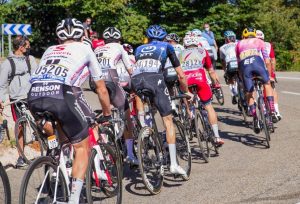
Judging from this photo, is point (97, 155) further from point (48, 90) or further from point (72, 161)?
point (48, 90)

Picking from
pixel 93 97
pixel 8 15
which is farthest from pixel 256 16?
pixel 93 97

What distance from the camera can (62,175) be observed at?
5.29 m

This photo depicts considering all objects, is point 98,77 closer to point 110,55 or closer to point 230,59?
point 110,55

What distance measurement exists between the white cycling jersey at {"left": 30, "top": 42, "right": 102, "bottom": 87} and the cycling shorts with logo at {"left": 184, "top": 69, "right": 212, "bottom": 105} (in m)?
3.79

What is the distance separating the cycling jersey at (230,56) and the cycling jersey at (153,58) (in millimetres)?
5684

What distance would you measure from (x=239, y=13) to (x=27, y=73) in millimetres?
38600

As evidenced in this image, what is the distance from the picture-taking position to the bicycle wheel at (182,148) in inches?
300

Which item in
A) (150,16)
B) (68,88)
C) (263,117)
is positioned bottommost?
(263,117)

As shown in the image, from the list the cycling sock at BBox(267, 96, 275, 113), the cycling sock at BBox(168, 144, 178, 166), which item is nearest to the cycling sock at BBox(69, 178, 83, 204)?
the cycling sock at BBox(168, 144, 178, 166)

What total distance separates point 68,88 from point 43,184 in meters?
0.95

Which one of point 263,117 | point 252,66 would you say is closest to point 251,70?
point 252,66

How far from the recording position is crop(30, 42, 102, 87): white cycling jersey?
5227mm

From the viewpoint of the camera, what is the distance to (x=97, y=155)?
574 cm

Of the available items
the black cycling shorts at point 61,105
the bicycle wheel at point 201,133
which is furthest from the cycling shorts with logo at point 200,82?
the black cycling shorts at point 61,105
